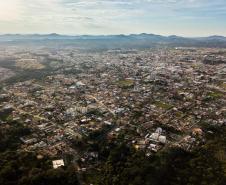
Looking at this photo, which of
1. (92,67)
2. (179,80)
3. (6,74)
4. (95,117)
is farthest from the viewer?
(92,67)

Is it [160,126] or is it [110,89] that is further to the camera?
[110,89]

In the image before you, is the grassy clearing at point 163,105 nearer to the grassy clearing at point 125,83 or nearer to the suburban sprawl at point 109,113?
the suburban sprawl at point 109,113

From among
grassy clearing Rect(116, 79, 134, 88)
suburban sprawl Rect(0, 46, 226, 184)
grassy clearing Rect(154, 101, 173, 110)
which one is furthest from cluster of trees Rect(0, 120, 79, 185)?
grassy clearing Rect(116, 79, 134, 88)

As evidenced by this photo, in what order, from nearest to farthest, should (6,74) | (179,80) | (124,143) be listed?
1. (124,143)
2. (179,80)
3. (6,74)

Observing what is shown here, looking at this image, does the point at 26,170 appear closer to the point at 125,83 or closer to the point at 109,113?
the point at 109,113

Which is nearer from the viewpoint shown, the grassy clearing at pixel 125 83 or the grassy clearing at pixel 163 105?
the grassy clearing at pixel 163 105

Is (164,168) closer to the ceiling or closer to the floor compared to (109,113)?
closer to the floor

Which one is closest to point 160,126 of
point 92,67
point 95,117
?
point 95,117

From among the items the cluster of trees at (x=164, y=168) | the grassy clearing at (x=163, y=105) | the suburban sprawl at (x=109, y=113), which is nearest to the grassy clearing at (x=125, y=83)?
the suburban sprawl at (x=109, y=113)

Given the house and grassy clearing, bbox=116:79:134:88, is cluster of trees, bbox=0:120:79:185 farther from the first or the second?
grassy clearing, bbox=116:79:134:88

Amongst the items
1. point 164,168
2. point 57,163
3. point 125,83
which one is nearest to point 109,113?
point 57,163

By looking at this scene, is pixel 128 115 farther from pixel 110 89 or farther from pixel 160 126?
pixel 110 89
